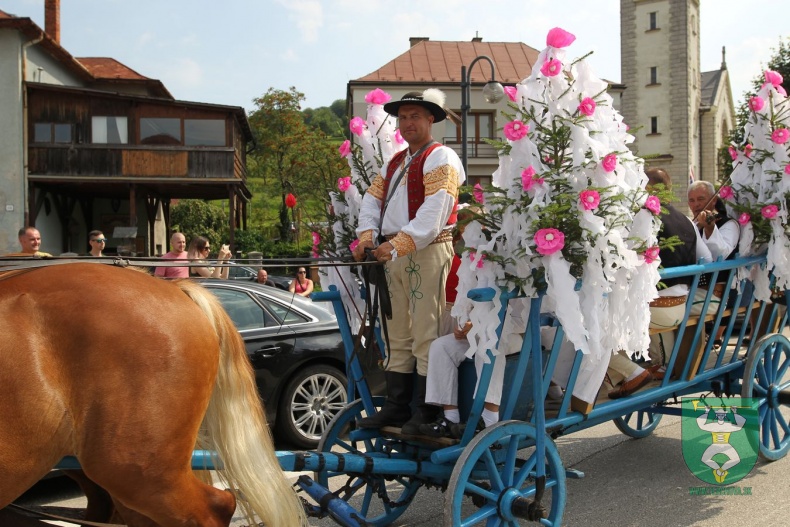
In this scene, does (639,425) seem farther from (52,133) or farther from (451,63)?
(451,63)

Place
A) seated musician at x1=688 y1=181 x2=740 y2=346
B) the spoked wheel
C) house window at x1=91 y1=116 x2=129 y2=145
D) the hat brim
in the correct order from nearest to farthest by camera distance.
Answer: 1. the hat brim
2. seated musician at x1=688 y1=181 x2=740 y2=346
3. the spoked wheel
4. house window at x1=91 y1=116 x2=129 y2=145

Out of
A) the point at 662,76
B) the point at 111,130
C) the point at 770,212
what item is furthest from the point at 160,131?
the point at 662,76

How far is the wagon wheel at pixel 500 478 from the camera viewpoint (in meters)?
3.36

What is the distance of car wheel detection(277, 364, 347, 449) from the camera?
20.4ft

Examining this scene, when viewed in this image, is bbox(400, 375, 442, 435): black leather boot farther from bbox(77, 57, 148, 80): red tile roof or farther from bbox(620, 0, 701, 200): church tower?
bbox(620, 0, 701, 200): church tower

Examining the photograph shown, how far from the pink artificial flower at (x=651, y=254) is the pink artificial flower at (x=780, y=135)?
224 cm

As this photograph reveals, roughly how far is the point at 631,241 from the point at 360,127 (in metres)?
1.81

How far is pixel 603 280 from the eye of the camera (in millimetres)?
3492

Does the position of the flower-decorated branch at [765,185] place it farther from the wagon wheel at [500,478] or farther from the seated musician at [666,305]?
the wagon wheel at [500,478]

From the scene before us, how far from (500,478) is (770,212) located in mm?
2979

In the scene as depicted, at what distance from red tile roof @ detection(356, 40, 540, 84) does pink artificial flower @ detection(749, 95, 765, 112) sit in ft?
104

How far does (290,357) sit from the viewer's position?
20.7 feet

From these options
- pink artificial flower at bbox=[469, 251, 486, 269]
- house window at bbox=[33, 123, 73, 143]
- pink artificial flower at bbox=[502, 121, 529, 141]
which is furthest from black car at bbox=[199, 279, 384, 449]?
house window at bbox=[33, 123, 73, 143]

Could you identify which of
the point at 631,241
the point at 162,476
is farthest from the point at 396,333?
the point at 162,476
